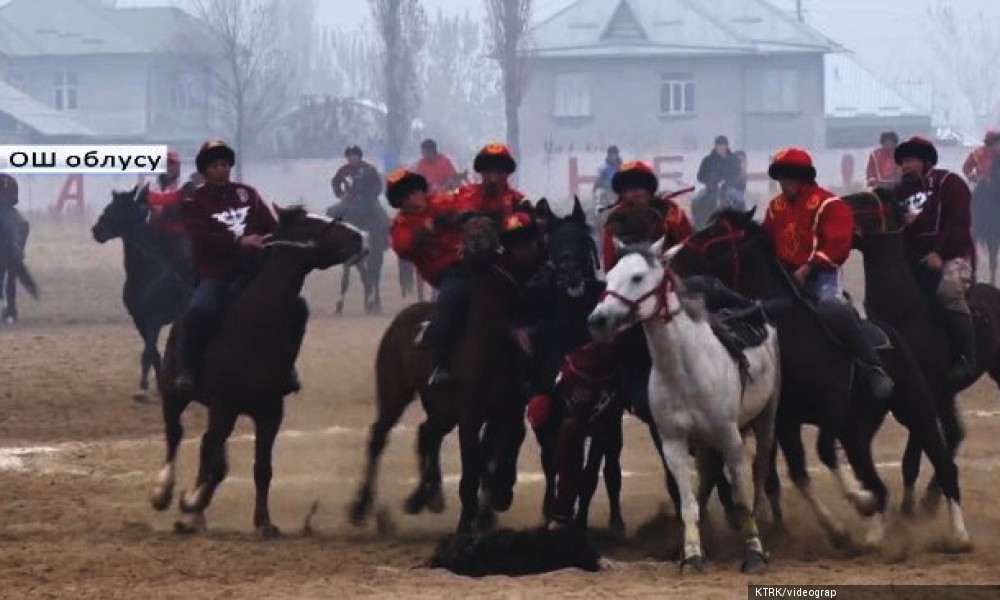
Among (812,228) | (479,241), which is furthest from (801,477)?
(479,241)

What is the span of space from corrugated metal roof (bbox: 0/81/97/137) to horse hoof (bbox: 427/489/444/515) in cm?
6800

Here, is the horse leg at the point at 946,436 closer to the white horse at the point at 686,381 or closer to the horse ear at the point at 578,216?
the white horse at the point at 686,381

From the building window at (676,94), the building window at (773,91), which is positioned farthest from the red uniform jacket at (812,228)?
the building window at (773,91)

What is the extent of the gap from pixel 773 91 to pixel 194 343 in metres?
68.4

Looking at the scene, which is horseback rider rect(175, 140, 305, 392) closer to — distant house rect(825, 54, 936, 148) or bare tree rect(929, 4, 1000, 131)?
distant house rect(825, 54, 936, 148)

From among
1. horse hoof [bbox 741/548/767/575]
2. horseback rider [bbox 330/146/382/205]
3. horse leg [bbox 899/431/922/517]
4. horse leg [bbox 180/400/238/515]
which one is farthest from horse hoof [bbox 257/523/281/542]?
horseback rider [bbox 330/146/382/205]

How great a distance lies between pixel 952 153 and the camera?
5794 centimetres

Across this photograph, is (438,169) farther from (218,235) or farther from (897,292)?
(897,292)

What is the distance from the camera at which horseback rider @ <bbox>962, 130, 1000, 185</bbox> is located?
2955 centimetres

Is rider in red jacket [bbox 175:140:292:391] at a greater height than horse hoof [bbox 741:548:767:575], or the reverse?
rider in red jacket [bbox 175:140:292:391]

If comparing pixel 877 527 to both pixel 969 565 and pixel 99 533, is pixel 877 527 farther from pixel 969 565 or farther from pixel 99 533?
pixel 99 533

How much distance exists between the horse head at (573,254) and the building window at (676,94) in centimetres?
6670

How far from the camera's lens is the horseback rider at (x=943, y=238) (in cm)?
1300

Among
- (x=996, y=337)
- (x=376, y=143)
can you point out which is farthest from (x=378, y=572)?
(x=376, y=143)
